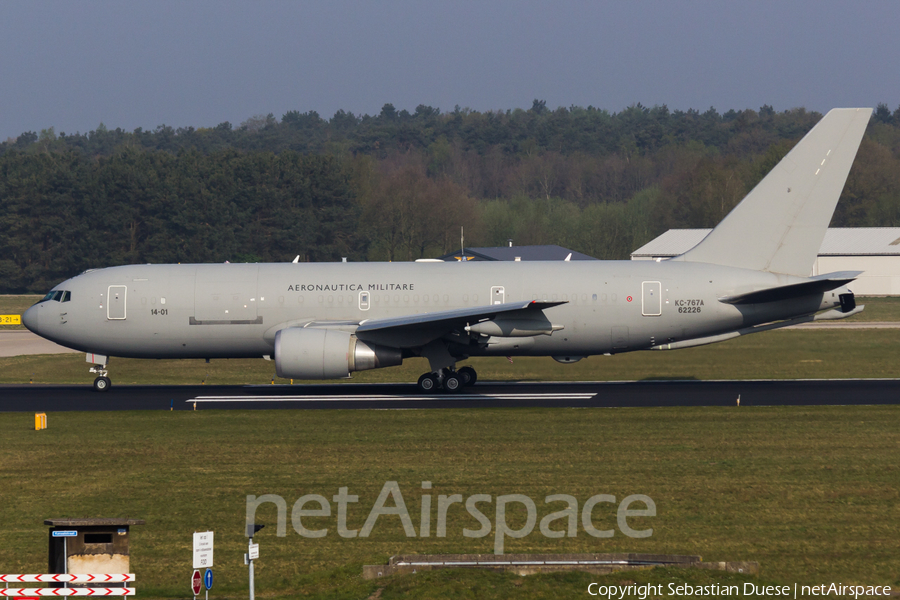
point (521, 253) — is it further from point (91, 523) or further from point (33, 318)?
point (91, 523)

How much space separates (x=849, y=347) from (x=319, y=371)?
878 inches

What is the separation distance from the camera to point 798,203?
94.9ft

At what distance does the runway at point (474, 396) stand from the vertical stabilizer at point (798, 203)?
161 inches

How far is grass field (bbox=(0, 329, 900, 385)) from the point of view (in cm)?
3319

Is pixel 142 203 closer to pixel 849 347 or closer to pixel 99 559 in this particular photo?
pixel 849 347

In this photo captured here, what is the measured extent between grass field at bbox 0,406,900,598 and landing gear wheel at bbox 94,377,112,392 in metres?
5.61

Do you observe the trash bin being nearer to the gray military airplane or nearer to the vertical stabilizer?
the gray military airplane

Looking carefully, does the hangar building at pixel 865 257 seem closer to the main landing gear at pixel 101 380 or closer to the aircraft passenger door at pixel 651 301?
the aircraft passenger door at pixel 651 301

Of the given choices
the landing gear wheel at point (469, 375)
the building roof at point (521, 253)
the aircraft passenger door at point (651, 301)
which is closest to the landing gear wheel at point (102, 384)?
the landing gear wheel at point (469, 375)

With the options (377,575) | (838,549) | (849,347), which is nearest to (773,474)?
(838,549)

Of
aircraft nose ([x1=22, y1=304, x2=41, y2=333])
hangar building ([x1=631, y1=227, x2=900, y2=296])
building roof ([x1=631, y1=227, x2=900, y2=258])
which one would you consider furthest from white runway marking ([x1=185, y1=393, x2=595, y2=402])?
building roof ([x1=631, y1=227, x2=900, y2=258])

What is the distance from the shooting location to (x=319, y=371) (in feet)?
87.5

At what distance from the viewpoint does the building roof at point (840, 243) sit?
88.2 meters

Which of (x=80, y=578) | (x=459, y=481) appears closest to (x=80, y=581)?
(x=80, y=578)
